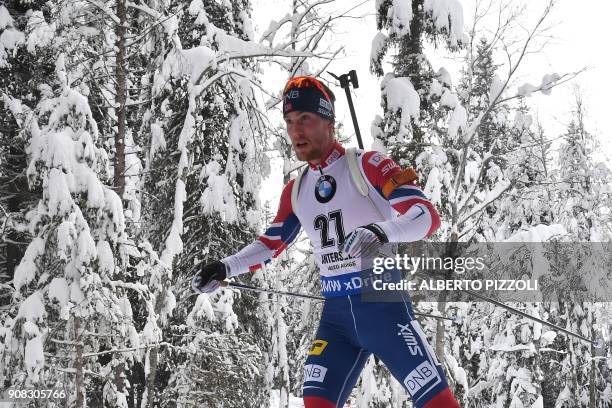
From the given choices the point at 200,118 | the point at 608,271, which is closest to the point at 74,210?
the point at 200,118

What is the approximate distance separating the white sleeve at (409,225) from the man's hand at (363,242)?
5cm

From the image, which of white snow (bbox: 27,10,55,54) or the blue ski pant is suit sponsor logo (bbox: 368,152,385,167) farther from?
white snow (bbox: 27,10,55,54)

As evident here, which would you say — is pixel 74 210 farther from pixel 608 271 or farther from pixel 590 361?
pixel 590 361

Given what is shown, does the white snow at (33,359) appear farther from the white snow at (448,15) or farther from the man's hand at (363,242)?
the white snow at (448,15)

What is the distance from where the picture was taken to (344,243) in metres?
3.07

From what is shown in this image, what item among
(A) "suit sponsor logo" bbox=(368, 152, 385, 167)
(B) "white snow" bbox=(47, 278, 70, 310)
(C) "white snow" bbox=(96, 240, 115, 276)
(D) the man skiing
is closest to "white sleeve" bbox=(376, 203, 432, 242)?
(D) the man skiing

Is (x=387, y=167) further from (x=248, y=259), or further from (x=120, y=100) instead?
(x=120, y=100)

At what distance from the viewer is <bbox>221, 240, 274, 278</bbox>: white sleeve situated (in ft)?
13.7

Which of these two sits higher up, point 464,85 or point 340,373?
point 464,85

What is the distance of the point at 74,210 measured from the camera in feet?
26.9

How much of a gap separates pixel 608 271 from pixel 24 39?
16861 millimetres

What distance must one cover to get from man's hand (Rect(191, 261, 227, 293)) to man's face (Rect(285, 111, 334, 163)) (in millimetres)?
928

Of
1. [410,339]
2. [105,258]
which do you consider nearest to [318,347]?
[410,339]

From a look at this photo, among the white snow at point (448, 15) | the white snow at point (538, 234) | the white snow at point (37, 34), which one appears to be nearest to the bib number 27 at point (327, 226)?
the white snow at point (37, 34)
